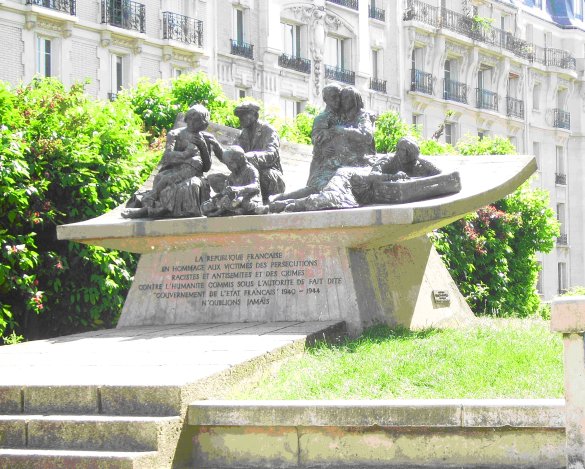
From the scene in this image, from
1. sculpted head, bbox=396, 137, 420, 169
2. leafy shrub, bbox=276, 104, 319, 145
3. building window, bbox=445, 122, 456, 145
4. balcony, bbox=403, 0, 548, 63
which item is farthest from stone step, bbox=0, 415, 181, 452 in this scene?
building window, bbox=445, 122, 456, 145

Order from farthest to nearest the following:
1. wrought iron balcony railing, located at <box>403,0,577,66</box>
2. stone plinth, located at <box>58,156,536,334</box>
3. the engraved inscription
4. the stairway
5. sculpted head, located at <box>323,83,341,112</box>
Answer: wrought iron balcony railing, located at <box>403,0,577,66</box>
sculpted head, located at <box>323,83,341,112</box>
the engraved inscription
stone plinth, located at <box>58,156,536,334</box>
the stairway

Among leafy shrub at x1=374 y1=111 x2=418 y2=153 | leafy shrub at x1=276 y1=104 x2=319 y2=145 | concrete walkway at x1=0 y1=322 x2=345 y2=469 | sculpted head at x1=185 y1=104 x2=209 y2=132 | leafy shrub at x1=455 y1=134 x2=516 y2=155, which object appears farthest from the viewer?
leafy shrub at x1=455 y1=134 x2=516 y2=155

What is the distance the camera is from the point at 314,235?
14547 mm

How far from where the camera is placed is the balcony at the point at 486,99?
54375 mm

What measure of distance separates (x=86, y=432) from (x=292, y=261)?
5.11m

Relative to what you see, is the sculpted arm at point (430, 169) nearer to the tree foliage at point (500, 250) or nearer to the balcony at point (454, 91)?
the tree foliage at point (500, 250)

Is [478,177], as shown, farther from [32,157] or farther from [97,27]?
[97,27]

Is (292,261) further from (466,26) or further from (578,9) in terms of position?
(578,9)

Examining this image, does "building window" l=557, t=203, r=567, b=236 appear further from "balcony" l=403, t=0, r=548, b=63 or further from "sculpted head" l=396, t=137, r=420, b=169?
"sculpted head" l=396, t=137, r=420, b=169

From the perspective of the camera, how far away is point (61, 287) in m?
18.5

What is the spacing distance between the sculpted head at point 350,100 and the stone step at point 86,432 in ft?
22.8

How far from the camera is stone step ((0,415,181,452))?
32.7 feet

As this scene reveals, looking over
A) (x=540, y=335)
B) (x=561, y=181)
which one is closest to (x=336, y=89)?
(x=540, y=335)

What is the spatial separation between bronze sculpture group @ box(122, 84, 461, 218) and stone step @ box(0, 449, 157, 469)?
219 inches
